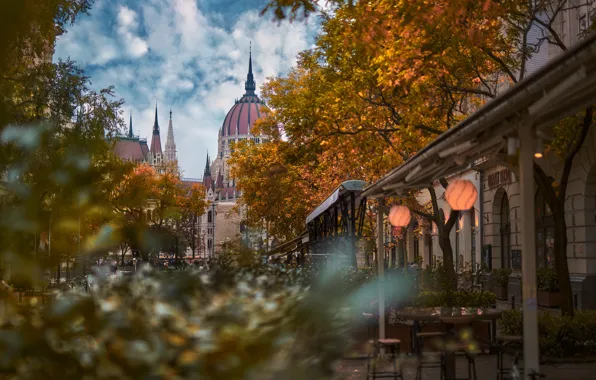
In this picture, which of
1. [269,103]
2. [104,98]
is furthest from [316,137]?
[269,103]

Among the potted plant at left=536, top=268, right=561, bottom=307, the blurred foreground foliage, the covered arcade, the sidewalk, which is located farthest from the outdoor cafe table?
the potted plant at left=536, top=268, right=561, bottom=307

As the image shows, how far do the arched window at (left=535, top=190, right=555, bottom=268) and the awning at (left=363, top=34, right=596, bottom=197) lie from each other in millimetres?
17380

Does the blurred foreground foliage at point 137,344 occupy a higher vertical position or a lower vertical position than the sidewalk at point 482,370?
higher

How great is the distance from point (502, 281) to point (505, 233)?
2900 millimetres

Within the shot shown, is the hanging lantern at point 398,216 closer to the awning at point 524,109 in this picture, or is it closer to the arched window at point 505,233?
the awning at point 524,109

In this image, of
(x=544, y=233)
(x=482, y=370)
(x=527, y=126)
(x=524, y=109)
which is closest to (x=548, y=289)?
(x=544, y=233)

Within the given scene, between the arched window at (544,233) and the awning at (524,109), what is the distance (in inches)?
684

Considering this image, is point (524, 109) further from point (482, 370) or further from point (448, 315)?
point (482, 370)

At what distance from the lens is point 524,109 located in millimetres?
6691

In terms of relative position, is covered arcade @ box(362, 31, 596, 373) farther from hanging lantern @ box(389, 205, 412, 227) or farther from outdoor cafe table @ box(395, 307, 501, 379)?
hanging lantern @ box(389, 205, 412, 227)

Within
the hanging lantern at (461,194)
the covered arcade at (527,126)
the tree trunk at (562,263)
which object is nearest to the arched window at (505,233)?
the tree trunk at (562,263)

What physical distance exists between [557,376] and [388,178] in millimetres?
3921

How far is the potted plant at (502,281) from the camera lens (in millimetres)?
28969

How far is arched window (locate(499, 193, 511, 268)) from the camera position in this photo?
101 feet
